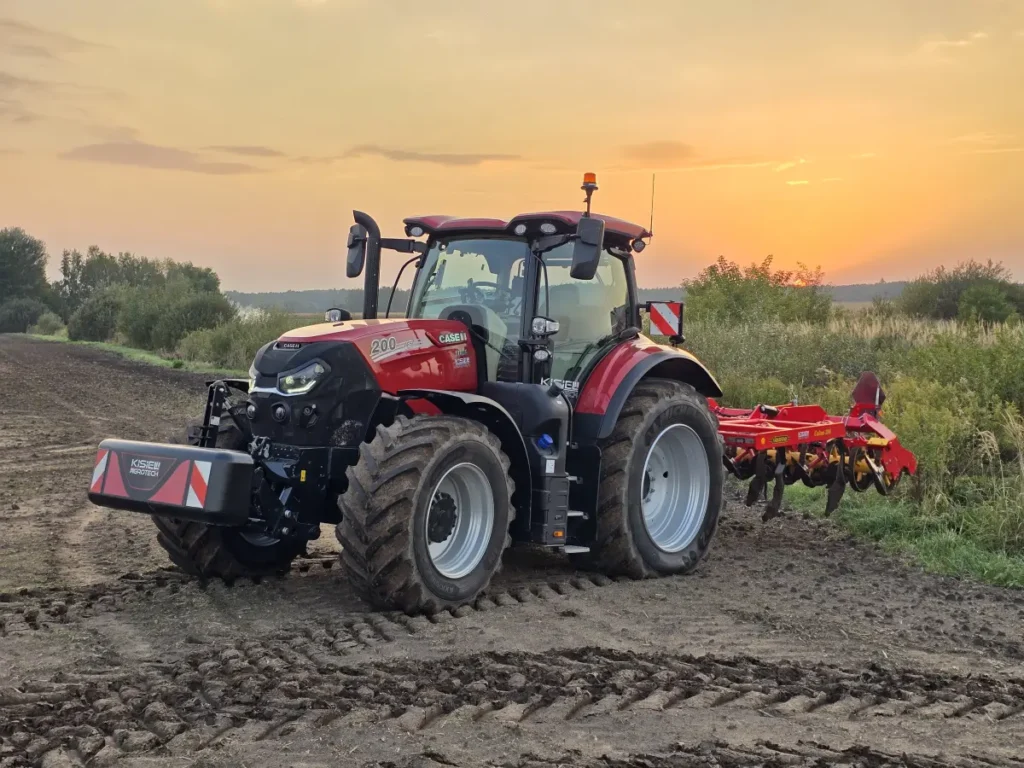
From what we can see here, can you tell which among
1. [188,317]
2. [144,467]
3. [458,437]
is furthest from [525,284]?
[188,317]

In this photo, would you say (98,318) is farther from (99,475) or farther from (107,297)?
(99,475)

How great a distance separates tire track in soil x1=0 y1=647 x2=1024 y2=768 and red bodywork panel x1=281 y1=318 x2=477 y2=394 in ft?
5.08

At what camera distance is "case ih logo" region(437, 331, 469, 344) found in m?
6.46

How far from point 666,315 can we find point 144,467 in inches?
153

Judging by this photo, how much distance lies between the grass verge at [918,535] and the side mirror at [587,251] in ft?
11.4

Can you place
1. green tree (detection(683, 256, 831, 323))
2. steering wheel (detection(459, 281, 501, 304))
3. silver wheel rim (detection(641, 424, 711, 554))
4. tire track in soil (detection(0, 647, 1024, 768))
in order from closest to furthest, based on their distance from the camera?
tire track in soil (detection(0, 647, 1024, 768)), steering wheel (detection(459, 281, 501, 304)), silver wheel rim (detection(641, 424, 711, 554)), green tree (detection(683, 256, 831, 323))

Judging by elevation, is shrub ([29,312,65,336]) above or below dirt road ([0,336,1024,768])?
above

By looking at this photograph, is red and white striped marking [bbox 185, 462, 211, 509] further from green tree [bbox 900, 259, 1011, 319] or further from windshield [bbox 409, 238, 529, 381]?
green tree [bbox 900, 259, 1011, 319]

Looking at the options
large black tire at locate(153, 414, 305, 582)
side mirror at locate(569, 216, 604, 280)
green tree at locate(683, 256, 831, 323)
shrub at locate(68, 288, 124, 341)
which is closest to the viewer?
side mirror at locate(569, 216, 604, 280)

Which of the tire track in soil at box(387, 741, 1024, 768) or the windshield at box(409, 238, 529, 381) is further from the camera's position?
the windshield at box(409, 238, 529, 381)

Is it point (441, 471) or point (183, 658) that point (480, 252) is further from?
point (183, 658)

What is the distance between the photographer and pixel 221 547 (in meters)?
6.54

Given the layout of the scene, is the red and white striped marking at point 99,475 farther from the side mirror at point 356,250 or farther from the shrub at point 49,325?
the shrub at point 49,325

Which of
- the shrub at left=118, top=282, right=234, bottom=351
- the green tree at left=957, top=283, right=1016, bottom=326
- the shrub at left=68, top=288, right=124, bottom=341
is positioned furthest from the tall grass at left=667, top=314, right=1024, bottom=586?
the shrub at left=68, top=288, right=124, bottom=341
